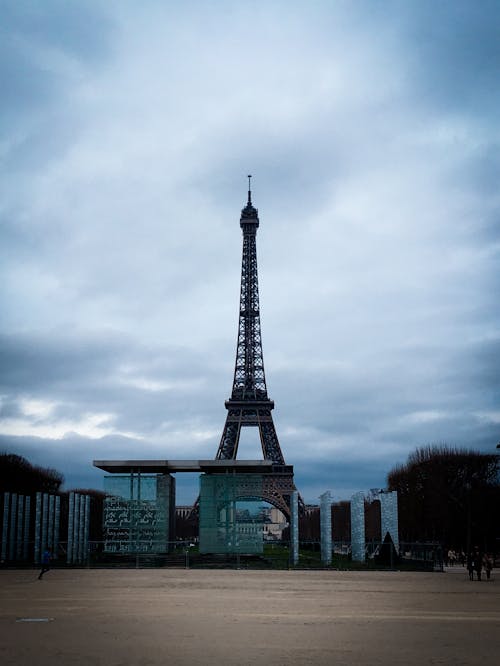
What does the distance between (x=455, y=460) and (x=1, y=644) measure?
5903 centimetres

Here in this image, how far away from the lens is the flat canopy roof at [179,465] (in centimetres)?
4609

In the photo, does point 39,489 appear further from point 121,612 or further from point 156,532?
point 121,612

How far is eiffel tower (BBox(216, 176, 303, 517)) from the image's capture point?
96812 mm

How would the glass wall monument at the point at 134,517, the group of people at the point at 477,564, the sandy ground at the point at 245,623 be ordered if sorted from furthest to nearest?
the glass wall monument at the point at 134,517, the group of people at the point at 477,564, the sandy ground at the point at 245,623

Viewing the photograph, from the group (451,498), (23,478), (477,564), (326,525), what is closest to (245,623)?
(477,564)

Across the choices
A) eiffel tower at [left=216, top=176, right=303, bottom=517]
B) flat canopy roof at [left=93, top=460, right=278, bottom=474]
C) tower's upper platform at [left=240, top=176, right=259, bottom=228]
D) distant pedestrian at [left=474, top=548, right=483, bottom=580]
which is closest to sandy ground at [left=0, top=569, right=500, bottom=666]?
distant pedestrian at [left=474, top=548, right=483, bottom=580]

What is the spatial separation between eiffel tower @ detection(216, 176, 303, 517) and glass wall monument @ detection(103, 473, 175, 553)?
1841 inches

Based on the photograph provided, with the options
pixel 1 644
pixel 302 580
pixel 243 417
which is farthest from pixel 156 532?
pixel 243 417

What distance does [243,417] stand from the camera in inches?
4257

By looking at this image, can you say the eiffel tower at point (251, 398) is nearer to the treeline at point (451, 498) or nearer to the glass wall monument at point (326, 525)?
the treeline at point (451, 498)

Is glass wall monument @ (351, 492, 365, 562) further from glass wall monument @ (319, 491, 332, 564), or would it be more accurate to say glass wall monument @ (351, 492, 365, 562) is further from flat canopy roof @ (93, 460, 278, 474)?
flat canopy roof @ (93, 460, 278, 474)

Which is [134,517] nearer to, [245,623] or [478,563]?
[478,563]

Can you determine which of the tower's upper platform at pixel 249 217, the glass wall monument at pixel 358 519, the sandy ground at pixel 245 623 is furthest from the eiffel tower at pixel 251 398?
the sandy ground at pixel 245 623

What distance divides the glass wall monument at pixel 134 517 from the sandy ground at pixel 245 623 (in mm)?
12977
